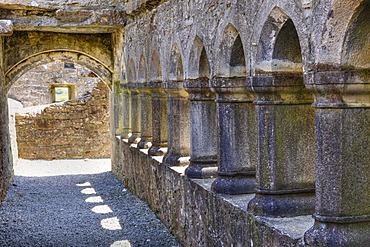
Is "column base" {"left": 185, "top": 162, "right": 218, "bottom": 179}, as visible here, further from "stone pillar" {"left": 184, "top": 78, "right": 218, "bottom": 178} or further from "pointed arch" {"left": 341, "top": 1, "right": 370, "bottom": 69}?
"pointed arch" {"left": 341, "top": 1, "right": 370, "bottom": 69}

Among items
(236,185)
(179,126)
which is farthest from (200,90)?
(236,185)

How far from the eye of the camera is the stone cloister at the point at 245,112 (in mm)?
3621

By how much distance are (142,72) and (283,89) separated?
18.9 feet

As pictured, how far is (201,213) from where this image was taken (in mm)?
6129

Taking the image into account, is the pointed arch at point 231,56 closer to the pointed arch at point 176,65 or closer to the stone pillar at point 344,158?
the stone pillar at point 344,158

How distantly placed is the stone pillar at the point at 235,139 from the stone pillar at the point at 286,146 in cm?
88

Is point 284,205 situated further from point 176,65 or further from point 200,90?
point 176,65

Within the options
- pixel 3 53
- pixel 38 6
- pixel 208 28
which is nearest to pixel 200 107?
pixel 208 28

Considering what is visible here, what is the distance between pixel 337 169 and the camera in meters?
3.63

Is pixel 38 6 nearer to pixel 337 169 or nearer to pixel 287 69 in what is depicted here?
pixel 287 69

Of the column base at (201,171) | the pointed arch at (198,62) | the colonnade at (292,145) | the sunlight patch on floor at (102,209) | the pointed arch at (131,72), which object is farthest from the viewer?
the pointed arch at (131,72)

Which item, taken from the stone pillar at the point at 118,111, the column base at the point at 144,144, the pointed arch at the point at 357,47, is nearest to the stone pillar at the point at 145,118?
the column base at the point at 144,144

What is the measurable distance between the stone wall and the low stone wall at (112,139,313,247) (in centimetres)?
1170

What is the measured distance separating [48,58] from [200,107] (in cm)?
671
